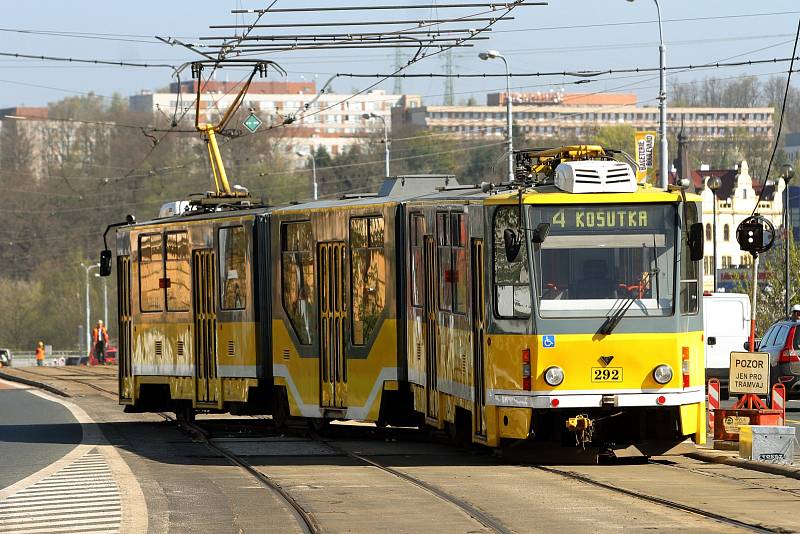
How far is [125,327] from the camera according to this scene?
28719 mm

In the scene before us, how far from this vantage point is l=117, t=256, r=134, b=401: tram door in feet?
93.7

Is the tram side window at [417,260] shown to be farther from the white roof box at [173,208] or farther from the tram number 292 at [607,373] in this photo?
the white roof box at [173,208]

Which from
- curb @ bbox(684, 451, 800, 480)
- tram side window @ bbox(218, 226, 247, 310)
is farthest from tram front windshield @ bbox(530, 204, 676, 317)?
tram side window @ bbox(218, 226, 247, 310)

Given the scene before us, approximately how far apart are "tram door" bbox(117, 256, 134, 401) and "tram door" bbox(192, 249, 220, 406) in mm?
2677

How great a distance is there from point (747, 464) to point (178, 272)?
34.7ft

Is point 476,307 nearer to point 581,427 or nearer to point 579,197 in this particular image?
point 579,197

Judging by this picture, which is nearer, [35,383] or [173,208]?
[173,208]

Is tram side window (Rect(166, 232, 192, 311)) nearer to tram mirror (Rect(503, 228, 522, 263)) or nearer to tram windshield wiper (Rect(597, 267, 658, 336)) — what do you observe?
tram mirror (Rect(503, 228, 522, 263))

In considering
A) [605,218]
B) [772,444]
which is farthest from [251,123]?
[772,444]

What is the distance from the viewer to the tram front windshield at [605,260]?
1848cm

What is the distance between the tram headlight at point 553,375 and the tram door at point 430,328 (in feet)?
7.78

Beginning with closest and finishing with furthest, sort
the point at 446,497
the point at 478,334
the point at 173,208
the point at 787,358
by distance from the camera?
the point at 446,497, the point at 478,334, the point at 173,208, the point at 787,358

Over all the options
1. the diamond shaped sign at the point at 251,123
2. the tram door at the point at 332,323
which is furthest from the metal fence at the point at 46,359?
the tram door at the point at 332,323

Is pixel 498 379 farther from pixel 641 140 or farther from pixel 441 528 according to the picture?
pixel 641 140
